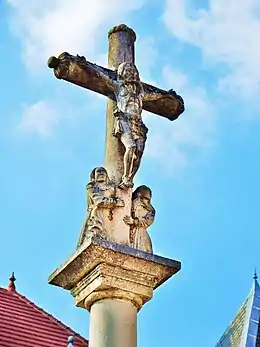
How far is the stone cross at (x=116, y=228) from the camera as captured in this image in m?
7.78

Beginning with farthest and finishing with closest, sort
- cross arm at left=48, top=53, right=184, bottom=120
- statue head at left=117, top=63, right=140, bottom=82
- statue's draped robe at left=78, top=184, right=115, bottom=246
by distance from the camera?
statue head at left=117, top=63, right=140, bottom=82 → cross arm at left=48, top=53, right=184, bottom=120 → statue's draped robe at left=78, top=184, right=115, bottom=246

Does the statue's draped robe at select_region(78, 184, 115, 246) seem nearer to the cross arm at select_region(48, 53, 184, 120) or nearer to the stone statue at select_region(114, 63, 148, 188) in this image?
the stone statue at select_region(114, 63, 148, 188)

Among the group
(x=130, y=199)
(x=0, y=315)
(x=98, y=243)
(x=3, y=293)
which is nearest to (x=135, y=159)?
(x=130, y=199)

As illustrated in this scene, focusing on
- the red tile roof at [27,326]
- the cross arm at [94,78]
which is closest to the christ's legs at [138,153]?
the cross arm at [94,78]

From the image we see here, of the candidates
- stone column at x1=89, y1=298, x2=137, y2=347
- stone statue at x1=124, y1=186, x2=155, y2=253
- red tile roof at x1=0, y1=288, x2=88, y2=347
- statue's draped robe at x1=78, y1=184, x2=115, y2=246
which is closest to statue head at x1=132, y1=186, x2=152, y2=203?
stone statue at x1=124, y1=186, x2=155, y2=253

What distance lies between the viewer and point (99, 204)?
26.6 feet

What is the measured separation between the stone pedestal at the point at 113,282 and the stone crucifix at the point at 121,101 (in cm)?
25

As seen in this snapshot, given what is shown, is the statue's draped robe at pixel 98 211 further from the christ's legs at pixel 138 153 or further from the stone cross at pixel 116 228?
the christ's legs at pixel 138 153

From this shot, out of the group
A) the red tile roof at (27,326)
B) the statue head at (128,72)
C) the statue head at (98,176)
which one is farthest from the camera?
the red tile roof at (27,326)

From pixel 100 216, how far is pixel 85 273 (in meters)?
0.50

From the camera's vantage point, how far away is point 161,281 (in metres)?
8.08

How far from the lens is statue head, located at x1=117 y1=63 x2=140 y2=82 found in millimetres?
8781

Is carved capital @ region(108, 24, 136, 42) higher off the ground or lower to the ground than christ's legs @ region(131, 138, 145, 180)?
higher

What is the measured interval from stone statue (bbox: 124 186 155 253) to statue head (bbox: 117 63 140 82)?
40.9 inches
